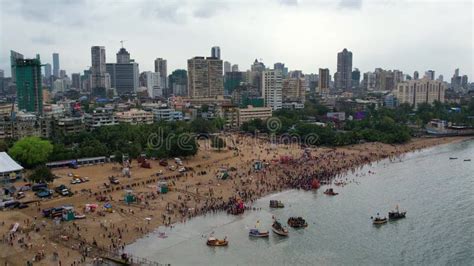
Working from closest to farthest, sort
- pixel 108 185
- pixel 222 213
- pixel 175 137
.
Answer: pixel 222 213 → pixel 108 185 → pixel 175 137

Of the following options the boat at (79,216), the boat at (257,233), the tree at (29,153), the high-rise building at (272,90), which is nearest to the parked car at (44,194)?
the boat at (79,216)

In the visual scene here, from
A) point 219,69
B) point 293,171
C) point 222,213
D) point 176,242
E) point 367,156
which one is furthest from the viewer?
point 219,69

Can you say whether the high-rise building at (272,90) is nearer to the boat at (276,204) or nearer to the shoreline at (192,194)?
the shoreline at (192,194)

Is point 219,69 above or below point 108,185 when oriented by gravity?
above

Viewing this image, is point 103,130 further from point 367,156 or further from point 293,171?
point 367,156

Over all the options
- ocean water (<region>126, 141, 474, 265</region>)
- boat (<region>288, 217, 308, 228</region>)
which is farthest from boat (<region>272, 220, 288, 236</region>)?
boat (<region>288, 217, 308, 228</region>)

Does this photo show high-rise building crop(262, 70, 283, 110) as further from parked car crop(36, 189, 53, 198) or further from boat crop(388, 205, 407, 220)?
parked car crop(36, 189, 53, 198)

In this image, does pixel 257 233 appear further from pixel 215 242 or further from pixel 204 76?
pixel 204 76

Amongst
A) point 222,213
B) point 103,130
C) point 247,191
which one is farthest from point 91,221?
point 103,130
